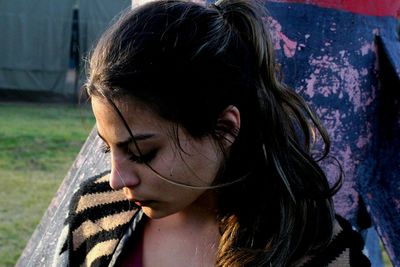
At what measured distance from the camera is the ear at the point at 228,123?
1.44 m

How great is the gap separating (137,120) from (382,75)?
3.41 feet

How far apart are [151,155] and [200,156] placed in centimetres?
9

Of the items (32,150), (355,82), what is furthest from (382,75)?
(32,150)

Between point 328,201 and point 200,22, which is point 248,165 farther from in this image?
point 200,22

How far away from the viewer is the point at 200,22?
1435 mm

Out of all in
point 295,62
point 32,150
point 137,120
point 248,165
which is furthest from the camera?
point 32,150

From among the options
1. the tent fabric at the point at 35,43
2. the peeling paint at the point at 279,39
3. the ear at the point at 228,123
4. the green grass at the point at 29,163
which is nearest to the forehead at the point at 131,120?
the ear at the point at 228,123

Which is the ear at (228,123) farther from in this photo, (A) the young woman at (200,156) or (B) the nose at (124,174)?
(B) the nose at (124,174)

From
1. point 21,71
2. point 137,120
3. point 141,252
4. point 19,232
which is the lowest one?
point 21,71

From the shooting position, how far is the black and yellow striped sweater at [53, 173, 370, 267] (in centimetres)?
149

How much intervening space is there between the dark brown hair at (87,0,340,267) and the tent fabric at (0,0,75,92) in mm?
10104

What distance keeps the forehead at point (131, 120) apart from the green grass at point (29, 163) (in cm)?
177

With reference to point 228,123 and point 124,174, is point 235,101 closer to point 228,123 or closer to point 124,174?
point 228,123

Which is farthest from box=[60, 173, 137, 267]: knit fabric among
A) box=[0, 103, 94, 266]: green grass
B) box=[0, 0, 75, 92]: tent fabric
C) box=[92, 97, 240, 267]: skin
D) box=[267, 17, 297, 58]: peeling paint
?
box=[0, 0, 75, 92]: tent fabric
